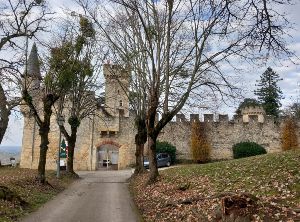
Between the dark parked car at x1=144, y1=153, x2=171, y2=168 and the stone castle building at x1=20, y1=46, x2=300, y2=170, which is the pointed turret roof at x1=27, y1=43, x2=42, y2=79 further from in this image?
the dark parked car at x1=144, y1=153, x2=171, y2=168

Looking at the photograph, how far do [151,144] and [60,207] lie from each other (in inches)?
247

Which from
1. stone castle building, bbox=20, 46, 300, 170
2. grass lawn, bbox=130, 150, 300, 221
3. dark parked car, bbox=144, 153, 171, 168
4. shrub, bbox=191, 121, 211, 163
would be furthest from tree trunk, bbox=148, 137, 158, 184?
shrub, bbox=191, 121, 211, 163

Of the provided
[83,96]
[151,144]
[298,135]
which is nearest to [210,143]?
[298,135]

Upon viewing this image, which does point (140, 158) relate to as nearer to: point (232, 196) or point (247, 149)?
point (247, 149)

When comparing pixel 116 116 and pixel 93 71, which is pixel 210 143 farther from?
pixel 93 71

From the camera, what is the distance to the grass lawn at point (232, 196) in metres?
7.84

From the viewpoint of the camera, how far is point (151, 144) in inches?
742

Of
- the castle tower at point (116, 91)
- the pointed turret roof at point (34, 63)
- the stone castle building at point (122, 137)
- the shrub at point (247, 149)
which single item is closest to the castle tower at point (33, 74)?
the pointed turret roof at point (34, 63)

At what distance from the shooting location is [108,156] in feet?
143

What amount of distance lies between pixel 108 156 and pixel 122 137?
2484mm

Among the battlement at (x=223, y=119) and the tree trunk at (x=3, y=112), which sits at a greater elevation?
the battlement at (x=223, y=119)

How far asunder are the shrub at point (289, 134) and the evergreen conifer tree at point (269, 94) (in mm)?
16546

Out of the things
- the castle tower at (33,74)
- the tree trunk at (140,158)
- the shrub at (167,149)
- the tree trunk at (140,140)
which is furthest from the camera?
the shrub at (167,149)

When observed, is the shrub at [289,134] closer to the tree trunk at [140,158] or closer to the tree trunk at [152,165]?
the tree trunk at [140,158]
